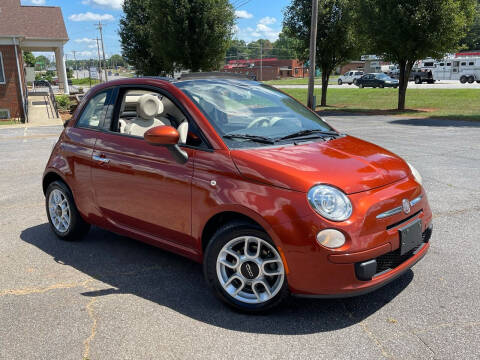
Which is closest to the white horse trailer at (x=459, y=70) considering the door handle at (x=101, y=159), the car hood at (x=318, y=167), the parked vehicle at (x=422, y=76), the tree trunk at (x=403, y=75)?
the parked vehicle at (x=422, y=76)

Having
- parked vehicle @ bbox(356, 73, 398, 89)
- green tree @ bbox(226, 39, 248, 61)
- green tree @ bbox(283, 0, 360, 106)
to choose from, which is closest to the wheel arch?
green tree @ bbox(283, 0, 360, 106)

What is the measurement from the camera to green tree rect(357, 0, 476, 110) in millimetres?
20109

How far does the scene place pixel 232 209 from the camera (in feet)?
10.5

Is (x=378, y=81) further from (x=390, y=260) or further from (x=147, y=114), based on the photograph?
(x=390, y=260)

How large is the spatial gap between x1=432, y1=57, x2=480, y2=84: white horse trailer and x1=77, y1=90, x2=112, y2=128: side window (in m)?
49.4

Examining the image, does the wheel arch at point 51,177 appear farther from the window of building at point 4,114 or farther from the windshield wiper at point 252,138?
the window of building at point 4,114

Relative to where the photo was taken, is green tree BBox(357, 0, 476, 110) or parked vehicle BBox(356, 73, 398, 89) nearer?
green tree BBox(357, 0, 476, 110)

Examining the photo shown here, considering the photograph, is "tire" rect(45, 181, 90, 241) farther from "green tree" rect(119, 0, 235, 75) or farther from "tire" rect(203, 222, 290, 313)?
"green tree" rect(119, 0, 235, 75)

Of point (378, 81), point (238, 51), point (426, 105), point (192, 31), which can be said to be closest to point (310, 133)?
point (426, 105)

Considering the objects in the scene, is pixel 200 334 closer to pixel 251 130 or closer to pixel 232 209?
pixel 232 209

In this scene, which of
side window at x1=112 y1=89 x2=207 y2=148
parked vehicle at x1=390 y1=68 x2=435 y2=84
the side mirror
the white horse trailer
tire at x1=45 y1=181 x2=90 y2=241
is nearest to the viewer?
the side mirror

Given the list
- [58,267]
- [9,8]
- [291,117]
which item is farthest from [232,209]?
[9,8]

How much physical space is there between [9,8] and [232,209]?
27.7 meters

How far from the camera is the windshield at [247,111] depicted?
366 cm
